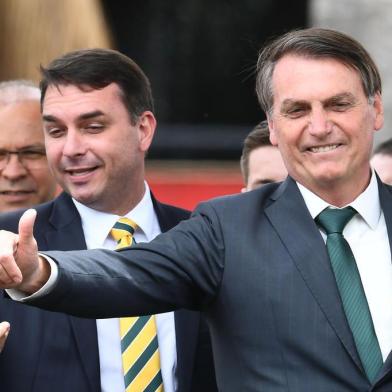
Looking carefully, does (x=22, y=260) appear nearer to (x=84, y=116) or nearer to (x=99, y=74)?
(x=84, y=116)

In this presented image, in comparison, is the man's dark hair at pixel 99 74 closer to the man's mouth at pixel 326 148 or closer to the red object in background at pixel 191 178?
the man's mouth at pixel 326 148

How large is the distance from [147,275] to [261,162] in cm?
165

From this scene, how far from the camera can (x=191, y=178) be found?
23.1 feet

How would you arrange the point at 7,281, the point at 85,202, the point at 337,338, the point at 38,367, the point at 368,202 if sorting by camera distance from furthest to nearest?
the point at 85,202 → the point at 38,367 → the point at 368,202 → the point at 337,338 → the point at 7,281

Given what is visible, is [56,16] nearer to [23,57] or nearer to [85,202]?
[23,57]

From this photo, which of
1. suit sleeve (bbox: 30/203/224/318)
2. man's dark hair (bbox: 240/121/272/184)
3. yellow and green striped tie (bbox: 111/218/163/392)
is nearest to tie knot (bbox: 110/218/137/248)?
yellow and green striped tie (bbox: 111/218/163/392)

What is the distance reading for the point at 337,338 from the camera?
301cm

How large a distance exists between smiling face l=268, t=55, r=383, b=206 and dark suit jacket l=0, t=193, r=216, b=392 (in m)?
0.72

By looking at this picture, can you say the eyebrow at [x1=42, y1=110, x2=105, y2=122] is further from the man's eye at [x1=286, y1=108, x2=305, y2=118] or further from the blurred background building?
the blurred background building

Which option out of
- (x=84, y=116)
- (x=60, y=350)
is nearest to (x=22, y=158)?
(x=84, y=116)

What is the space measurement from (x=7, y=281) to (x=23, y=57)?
415 cm

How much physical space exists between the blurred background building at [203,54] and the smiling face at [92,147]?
297 centimetres

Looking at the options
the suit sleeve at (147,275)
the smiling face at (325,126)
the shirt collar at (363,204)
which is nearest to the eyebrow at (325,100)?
the smiling face at (325,126)

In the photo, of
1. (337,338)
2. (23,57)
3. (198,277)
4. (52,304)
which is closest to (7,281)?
(52,304)
